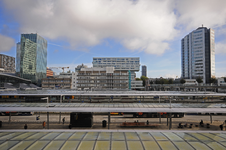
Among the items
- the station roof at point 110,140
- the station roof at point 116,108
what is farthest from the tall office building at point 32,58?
the station roof at point 110,140

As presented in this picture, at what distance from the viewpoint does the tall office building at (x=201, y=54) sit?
141 meters

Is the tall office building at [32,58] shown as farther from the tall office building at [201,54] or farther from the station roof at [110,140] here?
the tall office building at [201,54]

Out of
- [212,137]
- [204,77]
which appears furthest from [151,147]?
[204,77]

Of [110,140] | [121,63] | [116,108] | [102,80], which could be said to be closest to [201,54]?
[121,63]

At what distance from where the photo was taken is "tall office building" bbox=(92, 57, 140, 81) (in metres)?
172

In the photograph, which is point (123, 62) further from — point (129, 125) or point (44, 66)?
point (129, 125)

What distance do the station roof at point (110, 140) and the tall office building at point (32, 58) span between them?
119m

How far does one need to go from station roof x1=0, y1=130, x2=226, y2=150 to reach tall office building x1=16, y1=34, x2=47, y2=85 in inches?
4700

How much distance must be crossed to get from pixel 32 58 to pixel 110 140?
129 m

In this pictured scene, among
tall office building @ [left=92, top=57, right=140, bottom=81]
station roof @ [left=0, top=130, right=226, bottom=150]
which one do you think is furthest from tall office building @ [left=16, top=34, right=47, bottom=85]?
station roof @ [left=0, top=130, right=226, bottom=150]

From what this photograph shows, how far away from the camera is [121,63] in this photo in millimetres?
175250

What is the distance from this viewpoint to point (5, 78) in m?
82.1

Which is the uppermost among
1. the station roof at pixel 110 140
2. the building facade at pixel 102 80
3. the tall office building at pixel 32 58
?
the tall office building at pixel 32 58

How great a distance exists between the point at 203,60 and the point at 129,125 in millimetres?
147530
